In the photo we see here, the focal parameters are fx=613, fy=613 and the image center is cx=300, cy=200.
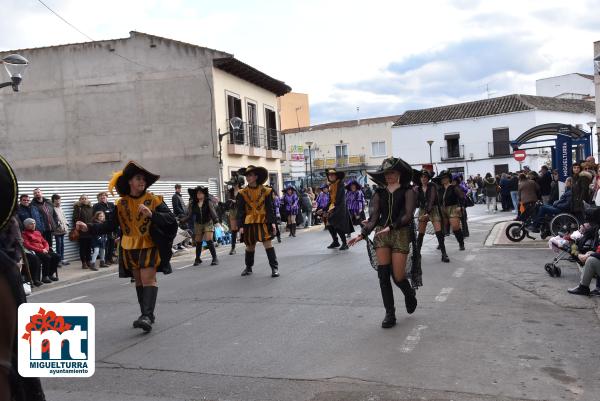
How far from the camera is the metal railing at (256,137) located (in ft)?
88.5

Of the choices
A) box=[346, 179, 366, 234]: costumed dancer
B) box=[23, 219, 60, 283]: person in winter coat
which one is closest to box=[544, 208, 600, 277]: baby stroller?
box=[346, 179, 366, 234]: costumed dancer

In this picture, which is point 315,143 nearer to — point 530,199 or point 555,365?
point 530,199

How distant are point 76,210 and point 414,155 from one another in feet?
136

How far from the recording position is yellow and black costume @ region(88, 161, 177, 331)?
673cm

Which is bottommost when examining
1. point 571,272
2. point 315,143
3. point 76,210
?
point 571,272

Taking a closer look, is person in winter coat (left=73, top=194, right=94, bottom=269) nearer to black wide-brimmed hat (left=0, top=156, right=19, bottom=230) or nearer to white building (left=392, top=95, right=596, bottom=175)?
black wide-brimmed hat (left=0, top=156, right=19, bottom=230)

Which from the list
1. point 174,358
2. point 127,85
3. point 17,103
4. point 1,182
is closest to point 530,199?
point 174,358

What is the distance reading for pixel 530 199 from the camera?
15.6m

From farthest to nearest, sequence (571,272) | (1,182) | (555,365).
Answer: (571,272)
(555,365)
(1,182)

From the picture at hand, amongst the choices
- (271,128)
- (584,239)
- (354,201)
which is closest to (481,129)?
(271,128)

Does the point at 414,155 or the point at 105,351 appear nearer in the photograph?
the point at 105,351

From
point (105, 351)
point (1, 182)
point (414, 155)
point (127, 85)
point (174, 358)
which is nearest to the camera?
point (1, 182)

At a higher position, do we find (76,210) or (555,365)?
(76,210)

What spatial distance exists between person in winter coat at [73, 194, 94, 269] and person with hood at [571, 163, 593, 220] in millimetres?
10593
